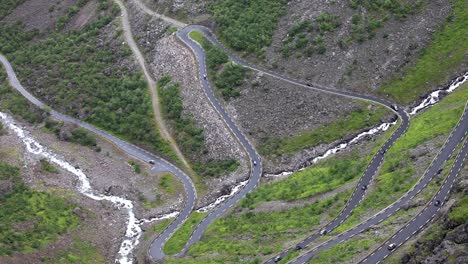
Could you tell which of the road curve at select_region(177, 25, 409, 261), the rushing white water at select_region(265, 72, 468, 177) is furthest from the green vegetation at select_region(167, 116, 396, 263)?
the rushing white water at select_region(265, 72, 468, 177)

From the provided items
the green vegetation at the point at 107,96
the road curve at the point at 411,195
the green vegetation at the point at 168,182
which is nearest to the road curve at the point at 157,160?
the green vegetation at the point at 168,182

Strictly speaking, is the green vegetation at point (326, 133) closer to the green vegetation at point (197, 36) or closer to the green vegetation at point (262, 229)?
the green vegetation at point (262, 229)

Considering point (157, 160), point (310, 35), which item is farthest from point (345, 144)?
point (157, 160)

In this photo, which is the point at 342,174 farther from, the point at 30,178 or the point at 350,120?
the point at 30,178

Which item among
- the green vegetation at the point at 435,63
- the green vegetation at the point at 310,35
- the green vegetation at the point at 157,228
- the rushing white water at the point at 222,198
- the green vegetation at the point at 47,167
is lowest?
the green vegetation at the point at 157,228

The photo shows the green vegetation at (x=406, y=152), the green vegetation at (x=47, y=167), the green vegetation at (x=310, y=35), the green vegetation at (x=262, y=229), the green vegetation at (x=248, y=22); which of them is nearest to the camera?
the green vegetation at (x=406, y=152)

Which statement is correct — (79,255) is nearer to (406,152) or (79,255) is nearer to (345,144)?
(345,144)
